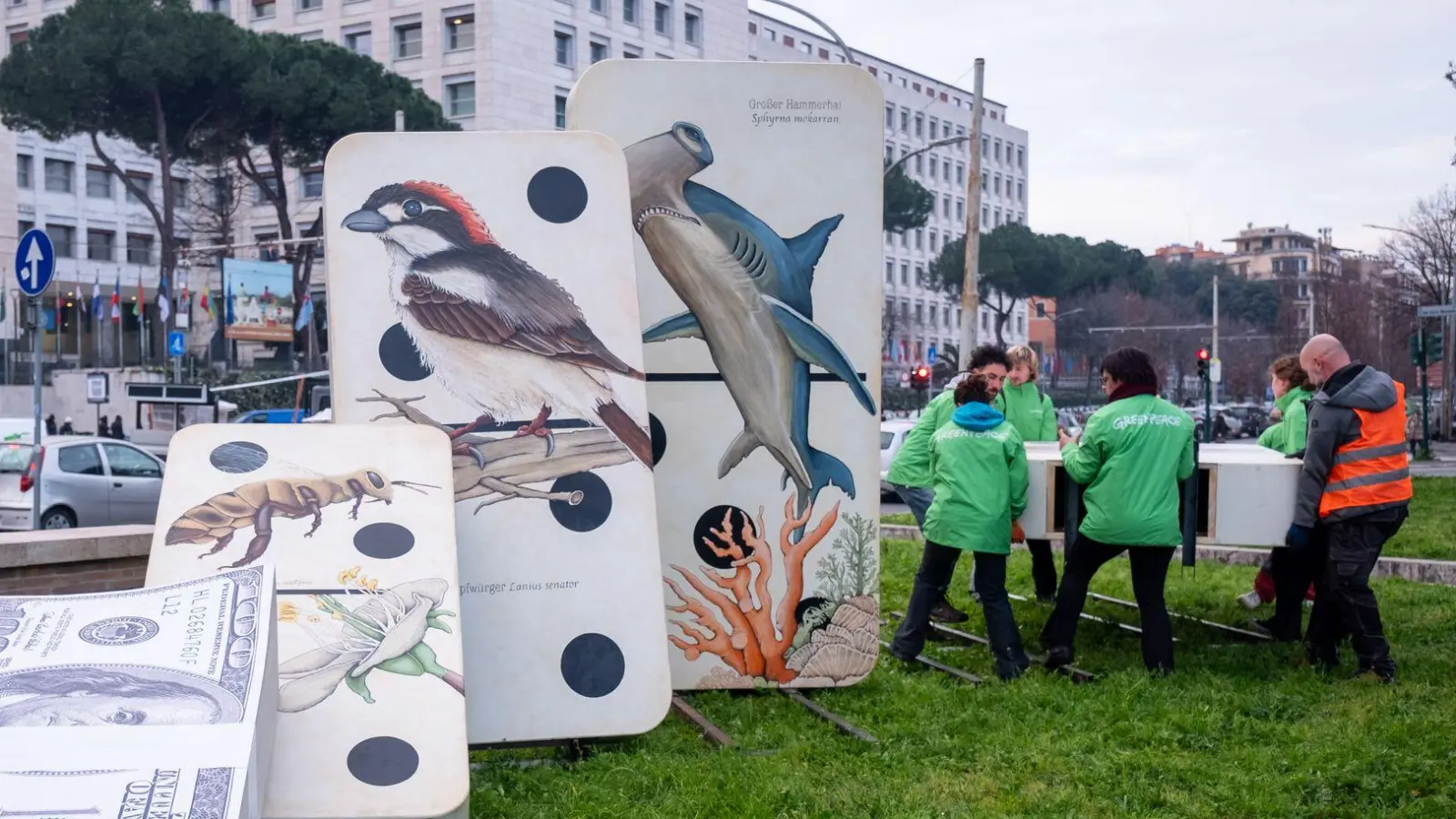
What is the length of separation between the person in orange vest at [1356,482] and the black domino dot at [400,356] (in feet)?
15.2

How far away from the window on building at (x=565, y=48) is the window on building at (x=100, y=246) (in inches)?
841

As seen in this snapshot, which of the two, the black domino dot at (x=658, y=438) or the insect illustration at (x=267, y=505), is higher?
the black domino dot at (x=658, y=438)

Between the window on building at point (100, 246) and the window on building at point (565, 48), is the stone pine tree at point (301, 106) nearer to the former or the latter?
the window on building at point (565, 48)

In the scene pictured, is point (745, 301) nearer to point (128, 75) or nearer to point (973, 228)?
point (973, 228)

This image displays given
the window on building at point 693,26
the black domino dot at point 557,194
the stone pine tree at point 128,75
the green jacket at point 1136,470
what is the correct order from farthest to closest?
the window on building at point 693,26
the stone pine tree at point 128,75
the green jacket at point 1136,470
the black domino dot at point 557,194

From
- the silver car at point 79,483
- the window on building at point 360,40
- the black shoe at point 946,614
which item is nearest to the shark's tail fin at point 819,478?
the black shoe at point 946,614

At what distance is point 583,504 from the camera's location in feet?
19.0

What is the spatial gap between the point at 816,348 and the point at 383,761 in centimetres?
349

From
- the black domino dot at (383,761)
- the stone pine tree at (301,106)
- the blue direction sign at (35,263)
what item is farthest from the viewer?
the stone pine tree at (301,106)

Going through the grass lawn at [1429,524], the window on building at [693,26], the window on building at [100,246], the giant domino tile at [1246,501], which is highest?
the window on building at [693,26]

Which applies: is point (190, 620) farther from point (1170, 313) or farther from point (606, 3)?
point (1170, 313)

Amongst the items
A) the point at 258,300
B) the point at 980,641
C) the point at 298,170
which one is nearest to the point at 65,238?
the point at 298,170

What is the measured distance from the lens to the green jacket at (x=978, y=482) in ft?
24.2

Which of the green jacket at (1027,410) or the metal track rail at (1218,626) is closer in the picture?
the metal track rail at (1218,626)
